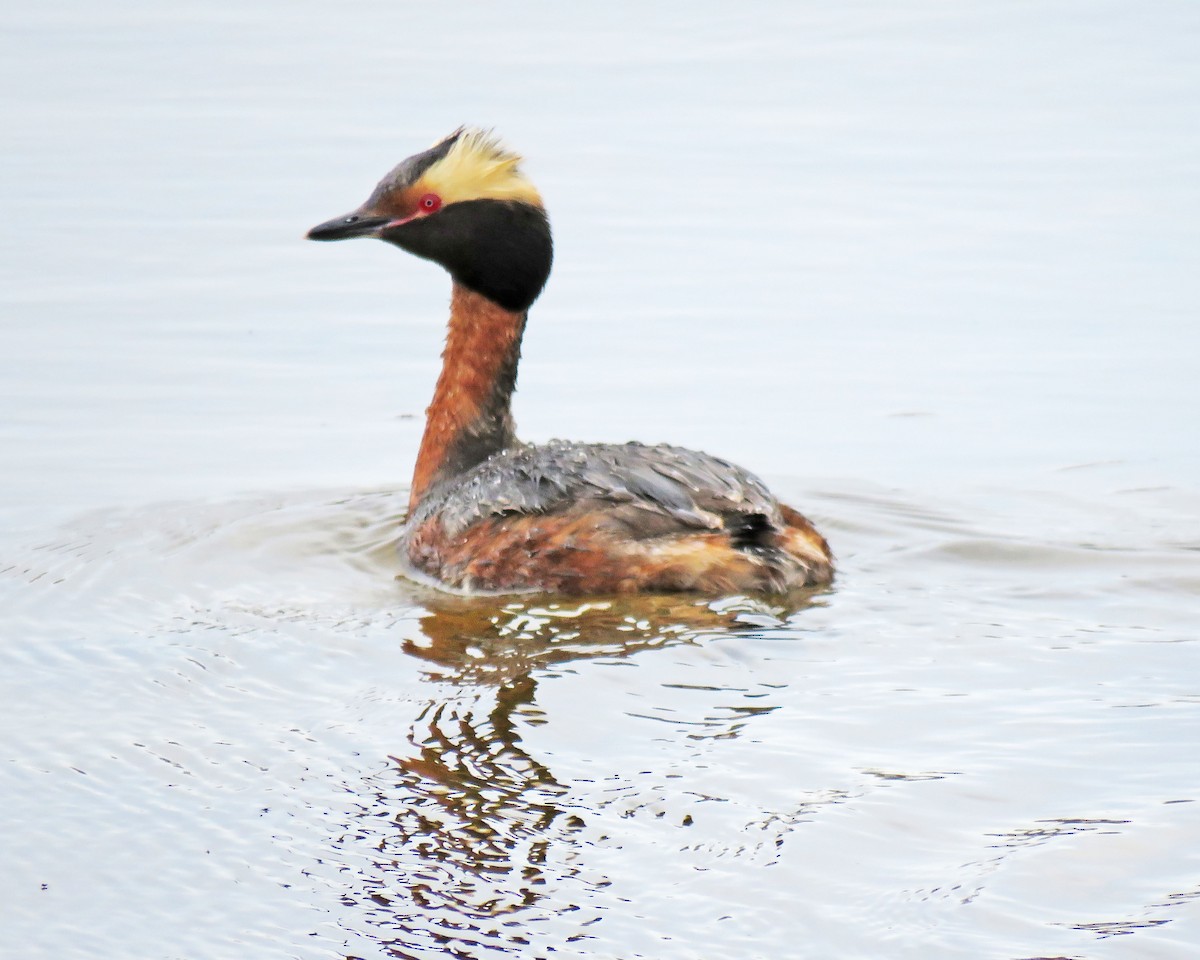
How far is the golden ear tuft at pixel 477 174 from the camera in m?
8.60

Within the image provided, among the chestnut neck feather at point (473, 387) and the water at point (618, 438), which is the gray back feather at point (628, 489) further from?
the chestnut neck feather at point (473, 387)

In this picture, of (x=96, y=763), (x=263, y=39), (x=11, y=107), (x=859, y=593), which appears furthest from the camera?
(x=263, y=39)

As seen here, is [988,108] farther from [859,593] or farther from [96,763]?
[96,763]

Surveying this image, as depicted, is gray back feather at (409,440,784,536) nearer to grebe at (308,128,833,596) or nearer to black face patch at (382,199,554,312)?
grebe at (308,128,833,596)

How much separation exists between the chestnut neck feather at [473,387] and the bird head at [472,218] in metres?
0.09

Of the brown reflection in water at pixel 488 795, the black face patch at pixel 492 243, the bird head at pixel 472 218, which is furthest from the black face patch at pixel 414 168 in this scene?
the brown reflection in water at pixel 488 795

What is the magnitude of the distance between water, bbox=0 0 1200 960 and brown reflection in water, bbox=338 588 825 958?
20mm

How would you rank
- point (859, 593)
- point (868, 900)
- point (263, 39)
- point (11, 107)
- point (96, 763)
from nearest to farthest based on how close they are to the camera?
point (868, 900) → point (96, 763) → point (859, 593) → point (11, 107) → point (263, 39)

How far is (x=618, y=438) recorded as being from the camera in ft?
34.2

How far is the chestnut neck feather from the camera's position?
875cm

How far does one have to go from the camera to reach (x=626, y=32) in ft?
68.2

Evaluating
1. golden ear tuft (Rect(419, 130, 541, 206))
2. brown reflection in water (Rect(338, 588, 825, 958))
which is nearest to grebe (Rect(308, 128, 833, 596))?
golden ear tuft (Rect(419, 130, 541, 206))

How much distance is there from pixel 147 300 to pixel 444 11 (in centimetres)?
970

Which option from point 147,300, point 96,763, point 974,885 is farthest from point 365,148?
point 974,885
